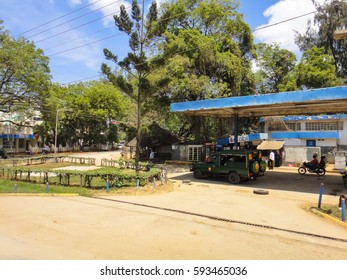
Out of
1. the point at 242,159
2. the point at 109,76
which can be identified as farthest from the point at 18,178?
the point at 242,159

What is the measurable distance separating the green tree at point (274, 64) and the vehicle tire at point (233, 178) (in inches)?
1176

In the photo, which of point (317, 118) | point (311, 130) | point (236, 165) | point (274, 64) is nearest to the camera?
point (236, 165)

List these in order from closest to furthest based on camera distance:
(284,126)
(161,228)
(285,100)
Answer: (161,228)
(285,100)
(284,126)

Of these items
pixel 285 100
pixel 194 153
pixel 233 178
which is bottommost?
pixel 233 178

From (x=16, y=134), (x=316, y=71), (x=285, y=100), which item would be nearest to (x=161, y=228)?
(x=285, y=100)

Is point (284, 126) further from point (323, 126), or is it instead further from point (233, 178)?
point (233, 178)

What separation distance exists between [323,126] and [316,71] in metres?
10.2

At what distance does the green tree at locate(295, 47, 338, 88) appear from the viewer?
37688 millimetres

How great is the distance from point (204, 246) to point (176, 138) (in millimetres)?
28240

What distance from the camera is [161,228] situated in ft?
23.3

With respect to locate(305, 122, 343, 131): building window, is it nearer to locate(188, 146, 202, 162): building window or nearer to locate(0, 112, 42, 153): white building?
locate(188, 146, 202, 162): building window

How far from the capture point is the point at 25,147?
158ft

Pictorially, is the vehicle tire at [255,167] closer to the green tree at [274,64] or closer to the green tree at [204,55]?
the green tree at [204,55]

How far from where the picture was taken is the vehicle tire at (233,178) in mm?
15570
